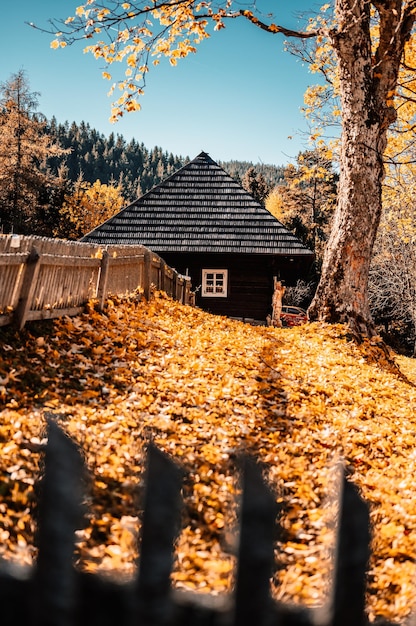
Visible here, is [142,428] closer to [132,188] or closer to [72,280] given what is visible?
[72,280]

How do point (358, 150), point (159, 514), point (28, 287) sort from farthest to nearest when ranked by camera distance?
point (358, 150)
point (28, 287)
point (159, 514)

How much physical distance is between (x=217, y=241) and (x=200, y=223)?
3.76 ft

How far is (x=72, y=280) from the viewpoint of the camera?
670 centimetres

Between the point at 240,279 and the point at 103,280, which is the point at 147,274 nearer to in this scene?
the point at 103,280

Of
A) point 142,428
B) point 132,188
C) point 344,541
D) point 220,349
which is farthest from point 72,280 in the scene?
point 132,188

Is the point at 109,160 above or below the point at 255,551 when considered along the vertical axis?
above

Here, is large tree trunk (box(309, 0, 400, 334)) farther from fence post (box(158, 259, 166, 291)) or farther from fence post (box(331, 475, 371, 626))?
fence post (box(331, 475, 371, 626))

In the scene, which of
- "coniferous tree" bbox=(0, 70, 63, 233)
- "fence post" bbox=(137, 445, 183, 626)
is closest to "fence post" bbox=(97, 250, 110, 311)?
"fence post" bbox=(137, 445, 183, 626)

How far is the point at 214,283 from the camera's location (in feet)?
61.2

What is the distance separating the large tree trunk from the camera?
849 centimetres

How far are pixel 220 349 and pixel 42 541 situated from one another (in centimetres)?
520

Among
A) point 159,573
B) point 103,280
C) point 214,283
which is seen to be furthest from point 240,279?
point 159,573

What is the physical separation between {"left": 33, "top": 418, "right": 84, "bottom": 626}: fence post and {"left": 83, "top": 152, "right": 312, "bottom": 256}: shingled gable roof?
15.7 meters

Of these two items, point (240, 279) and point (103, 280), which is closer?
point (103, 280)
